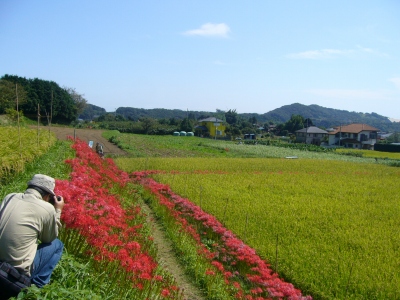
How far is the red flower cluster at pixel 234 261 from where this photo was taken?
630 centimetres

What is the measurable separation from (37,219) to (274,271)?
5058 millimetres

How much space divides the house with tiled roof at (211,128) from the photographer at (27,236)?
7448 cm

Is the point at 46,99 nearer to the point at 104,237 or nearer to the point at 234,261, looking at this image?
the point at 234,261

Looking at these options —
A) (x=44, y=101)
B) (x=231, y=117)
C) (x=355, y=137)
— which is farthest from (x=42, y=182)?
(x=231, y=117)

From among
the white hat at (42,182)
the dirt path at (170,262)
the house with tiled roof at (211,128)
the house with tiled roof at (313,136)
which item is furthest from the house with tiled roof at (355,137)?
the white hat at (42,182)

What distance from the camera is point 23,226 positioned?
11.9 ft

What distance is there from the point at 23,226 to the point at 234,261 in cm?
501

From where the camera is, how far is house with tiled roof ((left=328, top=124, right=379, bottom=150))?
67.5 meters

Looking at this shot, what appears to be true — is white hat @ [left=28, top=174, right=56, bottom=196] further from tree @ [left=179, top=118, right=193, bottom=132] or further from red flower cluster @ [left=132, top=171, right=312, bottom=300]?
tree @ [left=179, top=118, right=193, bottom=132]

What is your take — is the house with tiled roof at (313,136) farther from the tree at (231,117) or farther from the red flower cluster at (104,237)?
the red flower cluster at (104,237)

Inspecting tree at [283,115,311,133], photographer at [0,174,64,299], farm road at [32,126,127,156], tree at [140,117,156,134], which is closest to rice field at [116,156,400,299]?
photographer at [0,174,64,299]

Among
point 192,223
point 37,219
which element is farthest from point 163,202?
point 37,219

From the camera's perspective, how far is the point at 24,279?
3.58m

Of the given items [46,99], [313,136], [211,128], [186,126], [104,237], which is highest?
[46,99]
